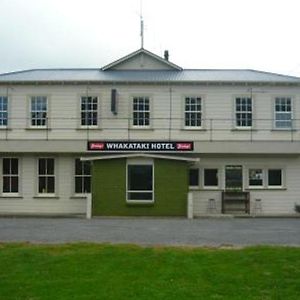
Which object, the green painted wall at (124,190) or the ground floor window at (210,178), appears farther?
the ground floor window at (210,178)

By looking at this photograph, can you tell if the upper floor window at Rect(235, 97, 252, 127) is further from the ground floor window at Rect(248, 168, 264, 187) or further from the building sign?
the building sign

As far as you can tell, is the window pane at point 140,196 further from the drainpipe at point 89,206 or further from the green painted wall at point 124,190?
the drainpipe at point 89,206

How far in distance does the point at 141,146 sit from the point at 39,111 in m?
5.89

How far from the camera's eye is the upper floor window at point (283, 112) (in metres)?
33.1

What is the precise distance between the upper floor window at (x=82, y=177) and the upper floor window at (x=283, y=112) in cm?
991

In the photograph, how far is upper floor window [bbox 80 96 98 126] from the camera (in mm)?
33094

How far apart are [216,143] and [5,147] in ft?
34.2

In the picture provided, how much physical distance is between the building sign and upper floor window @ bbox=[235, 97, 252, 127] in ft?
10.4

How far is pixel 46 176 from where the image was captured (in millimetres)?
32938

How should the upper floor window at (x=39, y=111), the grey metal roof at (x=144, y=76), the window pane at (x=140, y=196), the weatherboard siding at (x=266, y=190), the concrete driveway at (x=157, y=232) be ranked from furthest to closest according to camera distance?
the upper floor window at (x=39, y=111)
the grey metal roof at (x=144, y=76)
the weatherboard siding at (x=266, y=190)
the window pane at (x=140, y=196)
the concrete driveway at (x=157, y=232)

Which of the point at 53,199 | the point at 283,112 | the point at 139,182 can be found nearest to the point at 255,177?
the point at 283,112

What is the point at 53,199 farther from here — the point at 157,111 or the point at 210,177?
the point at 210,177

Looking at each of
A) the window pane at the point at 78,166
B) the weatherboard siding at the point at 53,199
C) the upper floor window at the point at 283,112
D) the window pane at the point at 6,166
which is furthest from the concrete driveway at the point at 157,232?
the upper floor window at the point at 283,112

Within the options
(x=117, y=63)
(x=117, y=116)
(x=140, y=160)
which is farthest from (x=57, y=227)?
(x=117, y=63)
